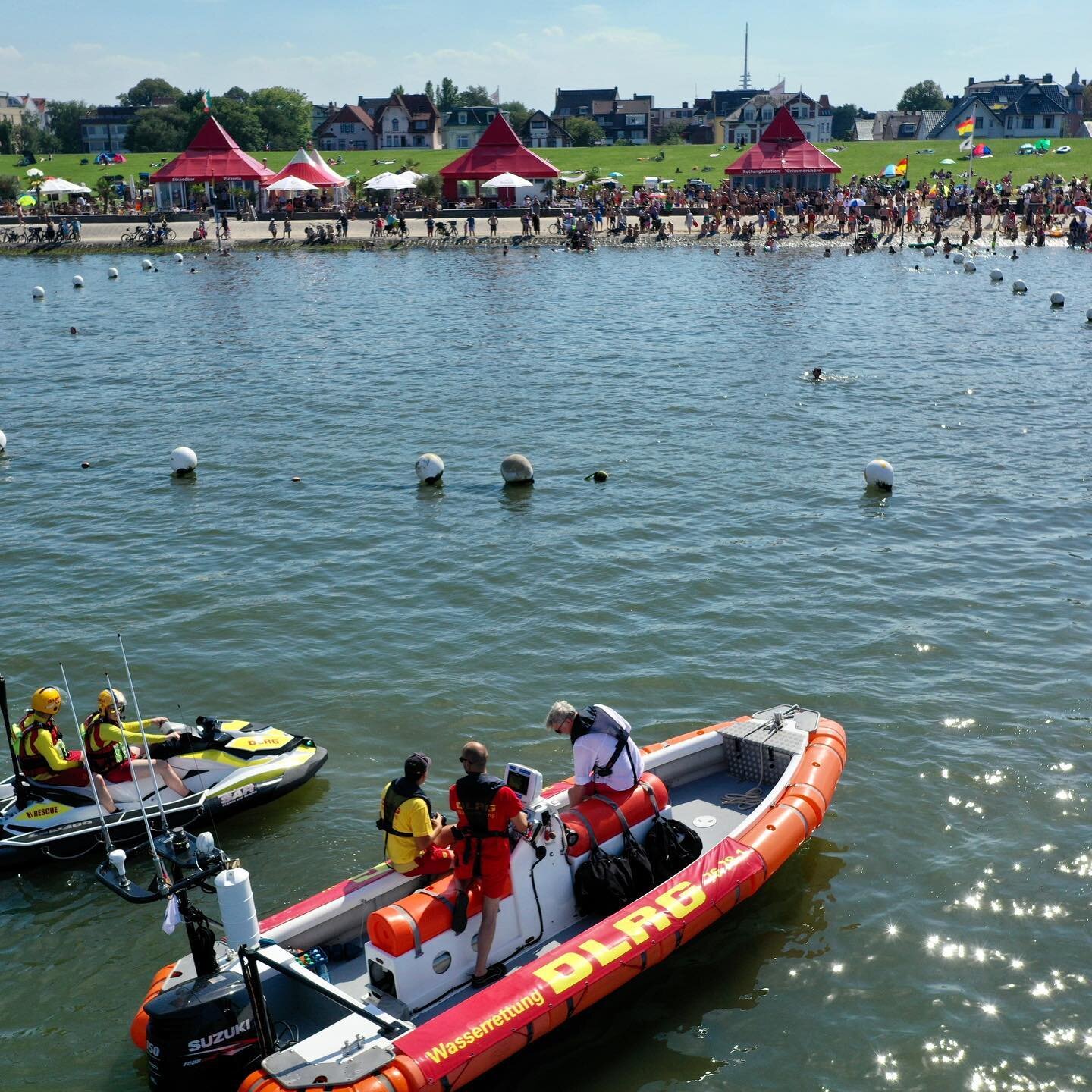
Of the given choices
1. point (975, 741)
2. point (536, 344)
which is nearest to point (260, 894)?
point (975, 741)

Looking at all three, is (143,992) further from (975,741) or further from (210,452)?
(210,452)

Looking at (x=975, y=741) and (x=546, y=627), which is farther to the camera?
(x=546, y=627)

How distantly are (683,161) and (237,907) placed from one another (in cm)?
10689

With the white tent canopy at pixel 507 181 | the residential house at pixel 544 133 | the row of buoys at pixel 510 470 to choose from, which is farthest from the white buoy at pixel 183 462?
the residential house at pixel 544 133

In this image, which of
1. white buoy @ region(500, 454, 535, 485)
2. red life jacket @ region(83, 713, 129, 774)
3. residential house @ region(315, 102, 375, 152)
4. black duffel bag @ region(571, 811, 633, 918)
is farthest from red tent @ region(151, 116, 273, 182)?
residential house @ region(315, 102, 375, 152)

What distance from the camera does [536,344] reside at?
36.8m

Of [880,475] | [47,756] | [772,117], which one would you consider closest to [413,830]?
[47,756]

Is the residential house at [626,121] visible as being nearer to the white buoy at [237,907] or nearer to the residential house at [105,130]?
the residential house at [105,130]

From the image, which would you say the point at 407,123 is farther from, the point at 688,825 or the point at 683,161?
the point at 688,825

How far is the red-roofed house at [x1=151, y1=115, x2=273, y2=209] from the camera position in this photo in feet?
210

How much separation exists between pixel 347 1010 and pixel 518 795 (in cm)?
203

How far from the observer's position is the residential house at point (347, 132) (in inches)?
5281

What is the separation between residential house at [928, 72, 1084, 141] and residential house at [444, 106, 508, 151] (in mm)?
53653

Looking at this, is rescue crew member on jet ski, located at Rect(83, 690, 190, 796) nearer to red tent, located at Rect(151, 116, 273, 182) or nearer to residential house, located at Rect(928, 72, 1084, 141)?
red tent, located at Rect(151, 116, 273, 182)
